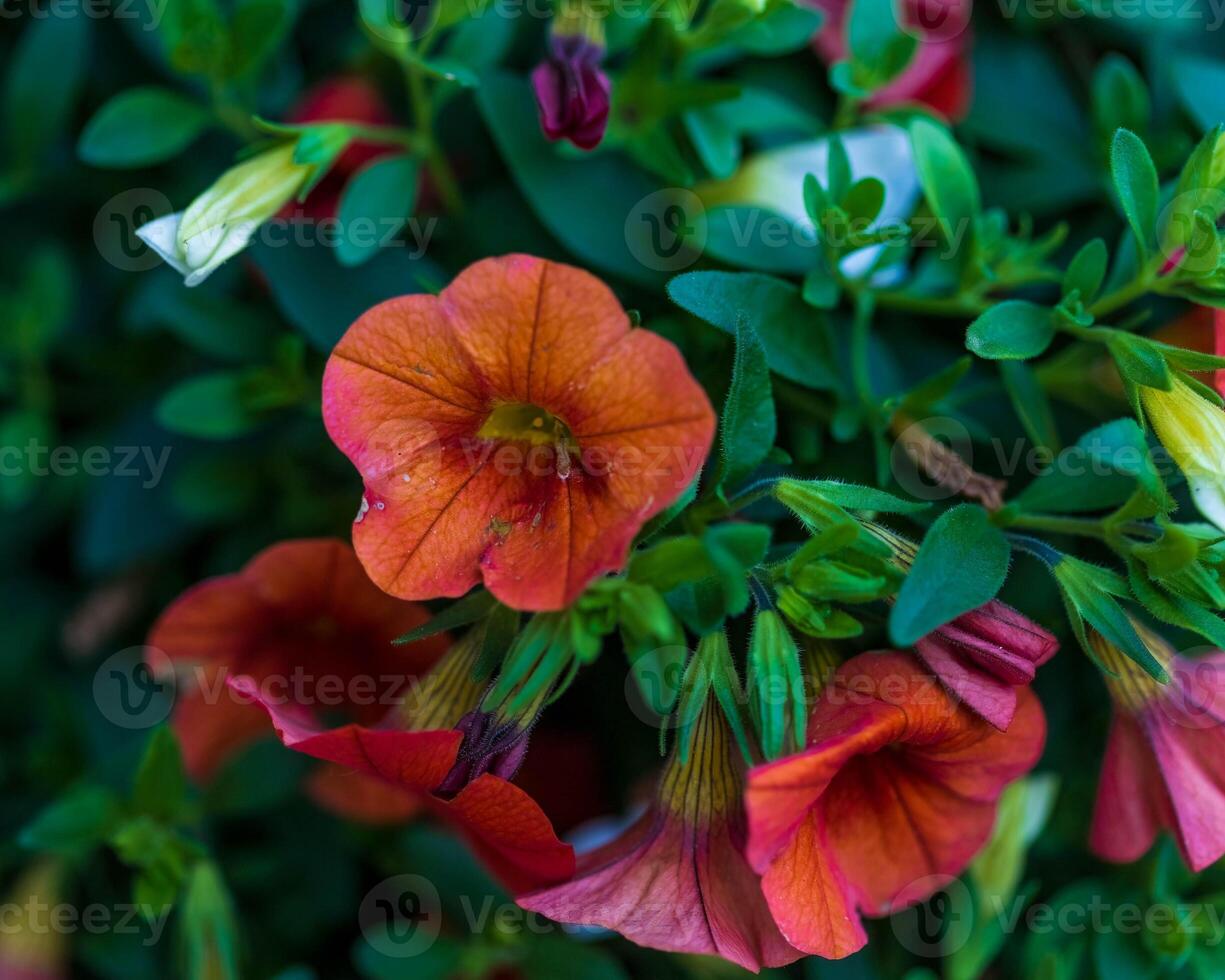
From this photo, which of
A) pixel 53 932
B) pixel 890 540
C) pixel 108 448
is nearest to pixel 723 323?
pixel 890 540

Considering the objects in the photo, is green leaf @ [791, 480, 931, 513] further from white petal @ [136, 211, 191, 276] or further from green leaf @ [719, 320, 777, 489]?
white petal @ [136, 211, 191, 276]

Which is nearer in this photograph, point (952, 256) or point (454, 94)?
point (952, 256)

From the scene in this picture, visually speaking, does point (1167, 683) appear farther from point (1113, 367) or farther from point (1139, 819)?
point (1113, 367)

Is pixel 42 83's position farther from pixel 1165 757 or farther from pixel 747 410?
pixel 1165 757

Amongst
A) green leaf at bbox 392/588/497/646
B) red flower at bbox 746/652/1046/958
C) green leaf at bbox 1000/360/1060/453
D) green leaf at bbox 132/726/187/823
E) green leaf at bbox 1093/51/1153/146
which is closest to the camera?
red flower at bbox 746/652/1046/958

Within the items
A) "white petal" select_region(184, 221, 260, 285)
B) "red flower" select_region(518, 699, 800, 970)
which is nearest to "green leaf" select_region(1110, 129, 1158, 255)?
"red flower" select_region(518, 699, 800, 970)

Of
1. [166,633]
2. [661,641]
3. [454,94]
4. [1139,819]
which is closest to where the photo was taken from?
[661,641]

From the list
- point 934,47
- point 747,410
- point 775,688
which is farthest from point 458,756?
point 934,47
